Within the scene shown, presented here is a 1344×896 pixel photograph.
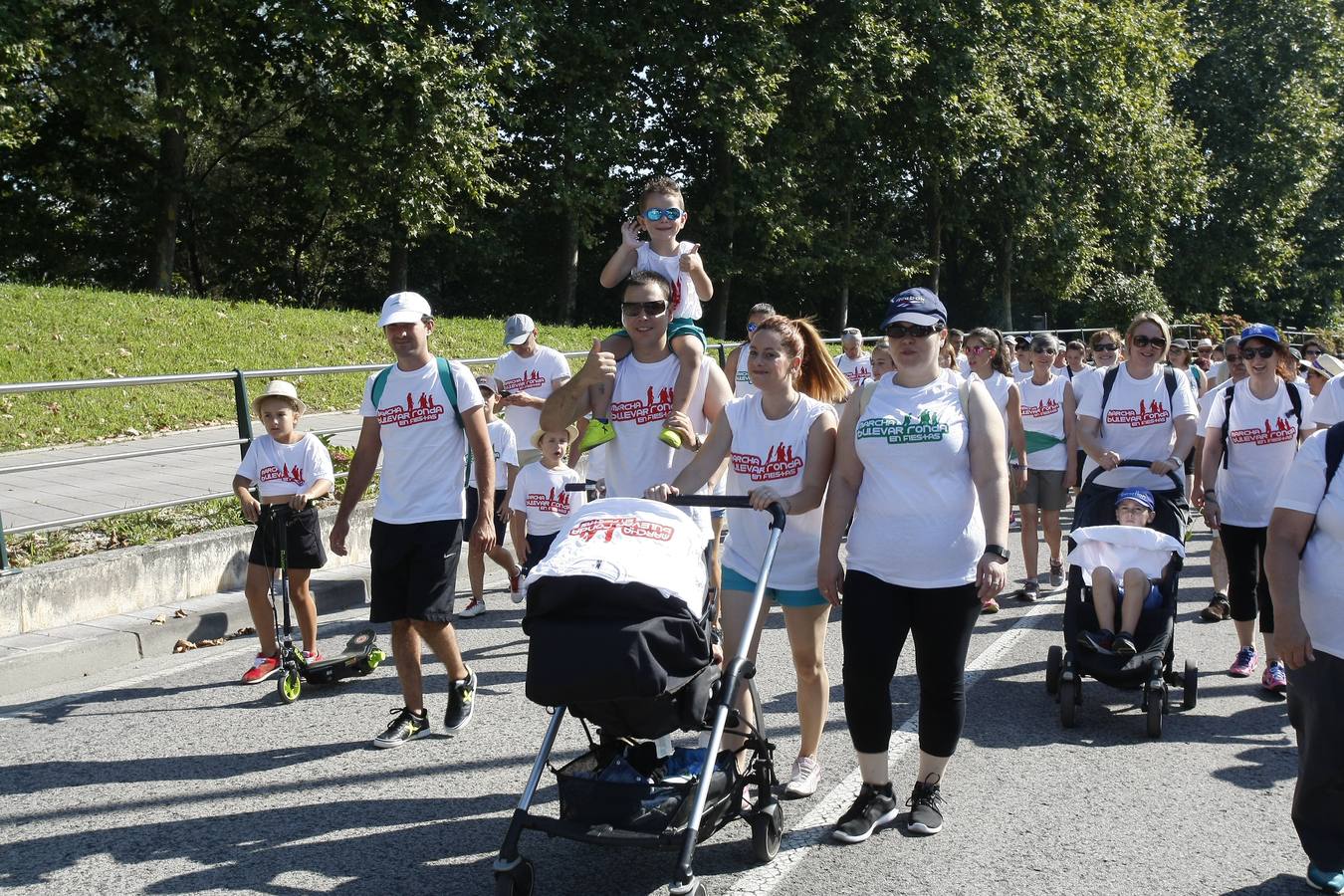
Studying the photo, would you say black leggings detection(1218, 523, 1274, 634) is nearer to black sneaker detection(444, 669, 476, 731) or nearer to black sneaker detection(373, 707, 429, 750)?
black sneaker detection(444, 669, 476, 731)

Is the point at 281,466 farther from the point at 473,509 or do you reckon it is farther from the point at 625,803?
the point at 625,803

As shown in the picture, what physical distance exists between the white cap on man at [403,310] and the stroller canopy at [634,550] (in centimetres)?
201

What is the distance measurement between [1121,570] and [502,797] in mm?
3632

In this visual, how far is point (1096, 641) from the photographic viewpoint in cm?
643

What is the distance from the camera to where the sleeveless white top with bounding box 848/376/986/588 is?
14.9ft

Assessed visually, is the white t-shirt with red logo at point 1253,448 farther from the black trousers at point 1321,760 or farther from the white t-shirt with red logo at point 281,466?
the white t-shirt with red logo at point 281,466

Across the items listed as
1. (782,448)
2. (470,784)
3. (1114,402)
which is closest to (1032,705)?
(1114,402)

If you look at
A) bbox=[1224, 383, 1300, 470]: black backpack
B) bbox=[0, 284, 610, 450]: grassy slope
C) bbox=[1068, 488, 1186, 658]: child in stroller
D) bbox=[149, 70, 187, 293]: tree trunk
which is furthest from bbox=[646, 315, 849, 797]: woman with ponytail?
bbox=[149, 70, 187, 293]: tree trunk

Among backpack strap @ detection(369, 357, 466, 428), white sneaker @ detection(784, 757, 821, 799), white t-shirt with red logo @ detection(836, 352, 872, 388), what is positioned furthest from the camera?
white t-shirt with red logo @ detection(836, 352, 872, 388)

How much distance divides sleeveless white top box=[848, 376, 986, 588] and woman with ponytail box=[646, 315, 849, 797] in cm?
29

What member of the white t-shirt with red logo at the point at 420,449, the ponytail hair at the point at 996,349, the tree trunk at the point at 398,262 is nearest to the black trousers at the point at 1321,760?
the white t-shirt with red logo at the point at 420,449

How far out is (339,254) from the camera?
36.8m

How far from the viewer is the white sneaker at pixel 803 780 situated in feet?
16.7

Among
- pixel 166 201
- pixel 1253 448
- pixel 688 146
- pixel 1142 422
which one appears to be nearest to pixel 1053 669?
pixel 1142 422
